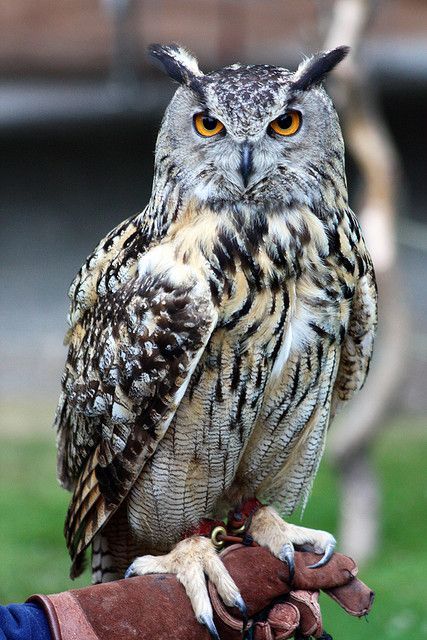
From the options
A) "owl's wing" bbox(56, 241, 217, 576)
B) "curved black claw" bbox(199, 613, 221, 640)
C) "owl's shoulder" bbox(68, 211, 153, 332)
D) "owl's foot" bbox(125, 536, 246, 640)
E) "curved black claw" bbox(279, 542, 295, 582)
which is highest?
"owl's shoulder" bbox(68, 211, 153, 332)

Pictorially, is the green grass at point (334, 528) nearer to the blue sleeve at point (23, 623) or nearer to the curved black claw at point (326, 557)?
the curved black claw at point (326, 557)

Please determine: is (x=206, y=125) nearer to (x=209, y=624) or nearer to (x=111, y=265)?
(x=111, y=265)

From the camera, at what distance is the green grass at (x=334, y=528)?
188 inches

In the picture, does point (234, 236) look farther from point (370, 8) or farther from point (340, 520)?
point (340, 520)

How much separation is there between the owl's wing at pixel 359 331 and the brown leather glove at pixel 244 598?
462mm

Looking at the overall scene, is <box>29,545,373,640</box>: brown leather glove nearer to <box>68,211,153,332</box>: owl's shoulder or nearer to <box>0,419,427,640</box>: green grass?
<box>68,211,153,332</box>: owl's shoulder

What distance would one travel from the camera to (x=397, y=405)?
19.0ft

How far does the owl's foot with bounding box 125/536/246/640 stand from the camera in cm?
253

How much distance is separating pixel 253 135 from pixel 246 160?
0.21 ft

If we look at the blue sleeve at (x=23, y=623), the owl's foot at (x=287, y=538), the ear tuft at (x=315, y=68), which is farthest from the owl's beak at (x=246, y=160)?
the blue sleeve at (x=23, y=623)

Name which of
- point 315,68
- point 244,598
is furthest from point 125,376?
point 315,68

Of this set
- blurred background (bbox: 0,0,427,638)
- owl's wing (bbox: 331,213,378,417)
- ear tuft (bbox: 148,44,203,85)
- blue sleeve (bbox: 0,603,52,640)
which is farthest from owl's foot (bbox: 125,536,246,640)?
blurred background (bbox: 0,0,427,638)

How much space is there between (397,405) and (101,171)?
4.36 metres

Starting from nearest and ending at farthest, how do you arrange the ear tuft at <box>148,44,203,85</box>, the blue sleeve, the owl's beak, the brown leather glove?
the blue sleeve, the brown leather glove, the owl's beak, the ear tuft at <box>148,44,203,85</box>
